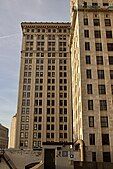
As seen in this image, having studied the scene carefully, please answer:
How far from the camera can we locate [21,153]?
220 ft

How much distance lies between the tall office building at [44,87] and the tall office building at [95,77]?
5062cm

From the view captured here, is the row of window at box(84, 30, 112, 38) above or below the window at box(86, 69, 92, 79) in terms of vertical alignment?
above

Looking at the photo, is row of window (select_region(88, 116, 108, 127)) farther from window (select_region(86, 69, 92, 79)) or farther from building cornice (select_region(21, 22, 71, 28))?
building cornice (select_region(21, 22, 71, 28))

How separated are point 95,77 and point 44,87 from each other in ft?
197

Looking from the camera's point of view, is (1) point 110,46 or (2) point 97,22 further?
(2) point 97,22

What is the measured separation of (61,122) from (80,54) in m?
56.5

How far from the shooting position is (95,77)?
6225 centimetres

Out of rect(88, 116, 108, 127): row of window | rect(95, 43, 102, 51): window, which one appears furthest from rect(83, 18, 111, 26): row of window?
rect(88, 116, 108, 127): row of window

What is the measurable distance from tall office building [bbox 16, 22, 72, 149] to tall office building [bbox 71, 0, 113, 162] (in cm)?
5062

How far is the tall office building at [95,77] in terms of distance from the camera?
5641cm

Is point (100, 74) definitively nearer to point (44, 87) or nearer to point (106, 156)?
point (106, 156)

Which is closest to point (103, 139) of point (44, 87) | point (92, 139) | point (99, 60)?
point (92, 139)

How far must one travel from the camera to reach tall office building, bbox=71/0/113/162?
5641 centimetres

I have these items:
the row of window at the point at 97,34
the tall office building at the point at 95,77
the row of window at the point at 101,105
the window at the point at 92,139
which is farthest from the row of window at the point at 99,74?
the window at the point at 92,139
